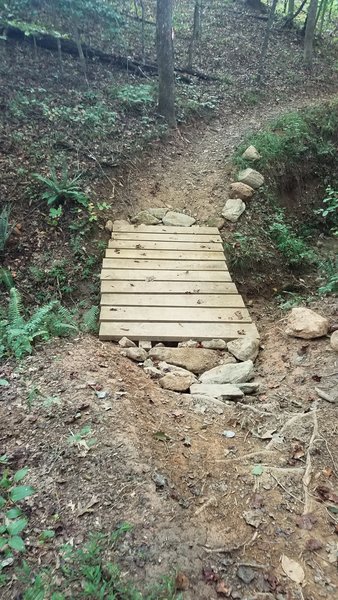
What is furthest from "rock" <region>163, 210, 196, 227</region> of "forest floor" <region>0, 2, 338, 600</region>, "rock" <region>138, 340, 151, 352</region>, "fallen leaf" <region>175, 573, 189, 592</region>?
"fallen leaf" <region>175, 573, 189, 592</region>

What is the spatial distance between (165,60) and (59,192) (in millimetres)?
4463

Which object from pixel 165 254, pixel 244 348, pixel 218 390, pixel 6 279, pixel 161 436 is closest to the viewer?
pixel 161 436

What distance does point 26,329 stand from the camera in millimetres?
4305

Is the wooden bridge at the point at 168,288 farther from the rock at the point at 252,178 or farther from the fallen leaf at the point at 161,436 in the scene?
the fallen leaf at the point at 161,436

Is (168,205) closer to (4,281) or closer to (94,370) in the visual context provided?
(4,281)

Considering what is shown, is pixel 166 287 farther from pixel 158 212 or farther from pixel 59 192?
pixel 59 192

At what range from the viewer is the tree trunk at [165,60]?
8453 mm

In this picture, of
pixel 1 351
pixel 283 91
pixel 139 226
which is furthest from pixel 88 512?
pixel 283 91

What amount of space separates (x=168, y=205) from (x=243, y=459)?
17.9 ft

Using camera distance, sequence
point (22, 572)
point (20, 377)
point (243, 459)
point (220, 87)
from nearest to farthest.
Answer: point (22, 572)
point (243, 459)
point (20, 377)
point (220, 87)

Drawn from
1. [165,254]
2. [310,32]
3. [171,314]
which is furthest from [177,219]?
[310,32]

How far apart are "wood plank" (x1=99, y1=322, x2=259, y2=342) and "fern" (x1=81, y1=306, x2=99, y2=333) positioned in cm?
11

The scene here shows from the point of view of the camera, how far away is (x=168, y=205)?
768 centimetres

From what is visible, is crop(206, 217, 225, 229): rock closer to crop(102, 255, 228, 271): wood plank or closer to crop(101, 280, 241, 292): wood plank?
crop(102, 255, 228, 271): wood plank
